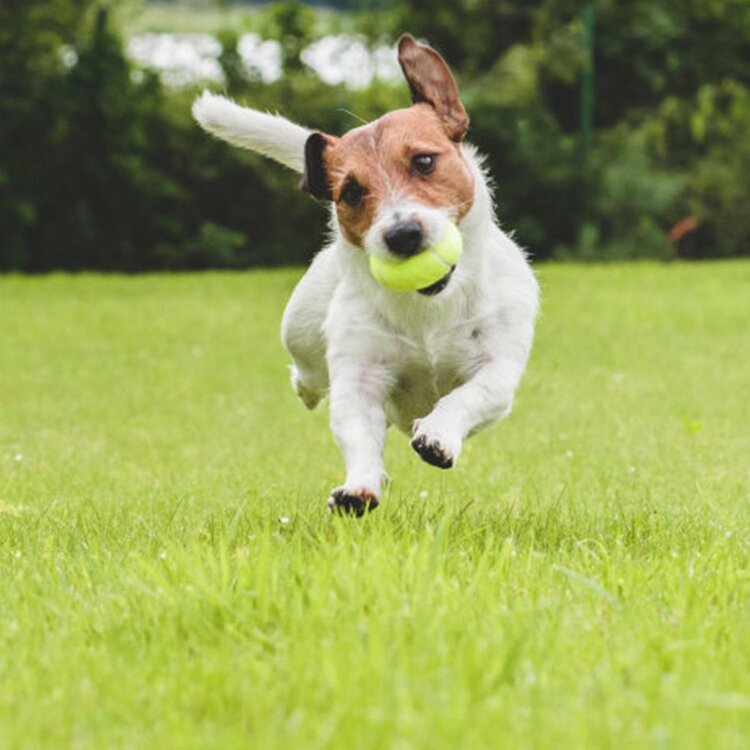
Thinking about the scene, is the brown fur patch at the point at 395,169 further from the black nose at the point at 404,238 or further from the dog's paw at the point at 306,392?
the dog's paw at the point at 306,392

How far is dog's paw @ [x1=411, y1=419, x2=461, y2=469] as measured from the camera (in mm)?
4129

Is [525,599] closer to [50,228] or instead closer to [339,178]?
[339,178]

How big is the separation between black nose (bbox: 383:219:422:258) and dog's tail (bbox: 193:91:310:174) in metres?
1.28

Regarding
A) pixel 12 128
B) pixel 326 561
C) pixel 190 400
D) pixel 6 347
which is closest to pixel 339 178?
pixel 326 561

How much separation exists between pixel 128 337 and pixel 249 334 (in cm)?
115

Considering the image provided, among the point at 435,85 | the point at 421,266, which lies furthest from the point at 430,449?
the point at 435,85

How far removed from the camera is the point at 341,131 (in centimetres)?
2062

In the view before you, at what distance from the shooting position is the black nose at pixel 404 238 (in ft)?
13.7

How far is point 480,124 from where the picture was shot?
71.5 ft

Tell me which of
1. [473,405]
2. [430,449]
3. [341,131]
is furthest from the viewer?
[341,131]

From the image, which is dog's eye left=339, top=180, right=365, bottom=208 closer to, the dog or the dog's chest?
the dog

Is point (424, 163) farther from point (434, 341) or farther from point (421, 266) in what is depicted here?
point (434, 341)

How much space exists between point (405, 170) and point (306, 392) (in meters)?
1.94

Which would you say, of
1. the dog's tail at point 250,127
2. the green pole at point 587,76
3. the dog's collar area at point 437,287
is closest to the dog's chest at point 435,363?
the dog's collar area at point 437,287
